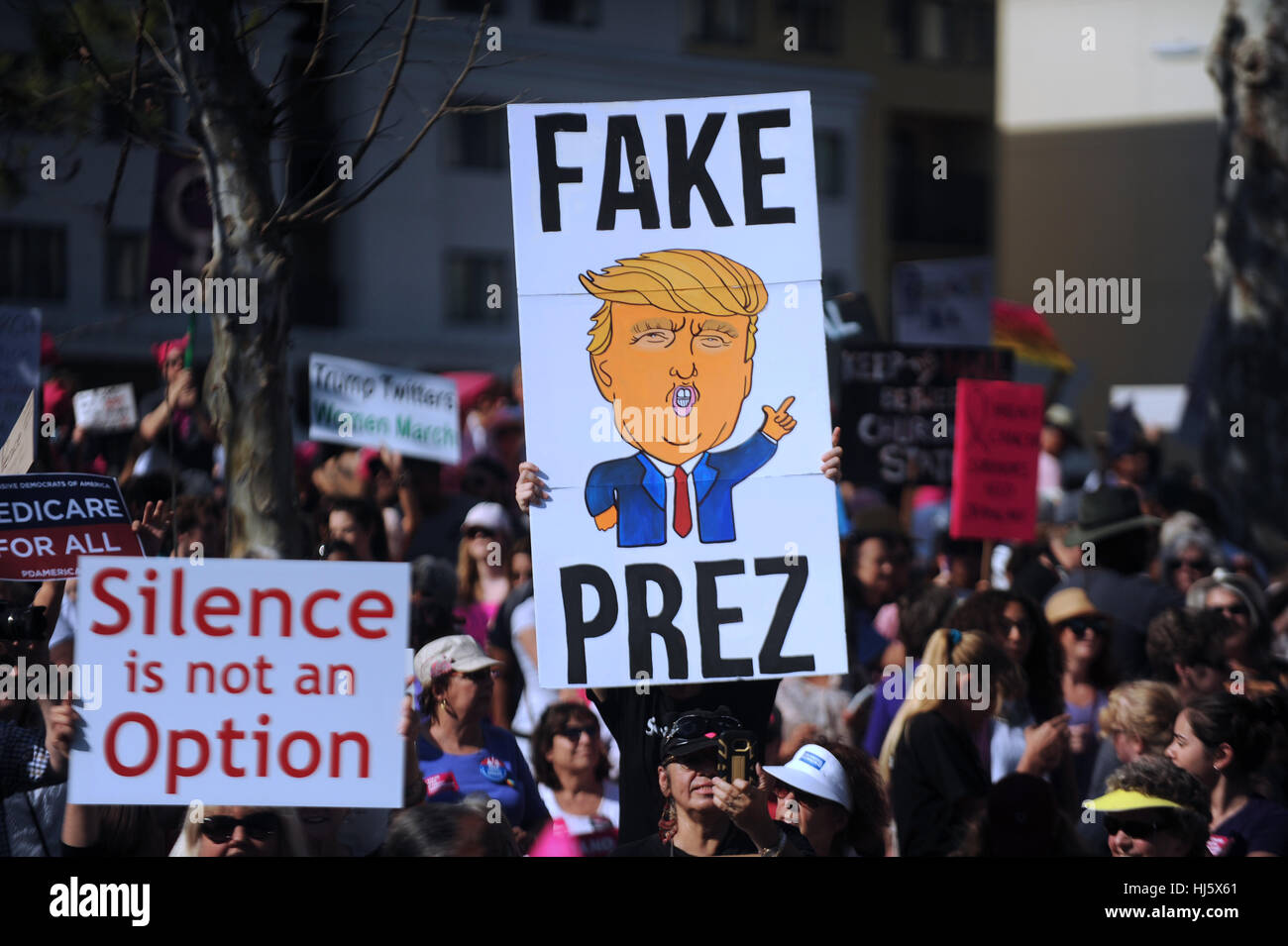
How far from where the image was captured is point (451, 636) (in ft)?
15.3

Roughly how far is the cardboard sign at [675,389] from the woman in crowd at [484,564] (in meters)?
3.04

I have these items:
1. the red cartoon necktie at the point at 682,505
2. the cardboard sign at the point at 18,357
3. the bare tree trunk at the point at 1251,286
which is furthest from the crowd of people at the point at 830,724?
the bare tree trunk at the point at 1251,286

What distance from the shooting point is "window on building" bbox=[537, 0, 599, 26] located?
30.7 meters

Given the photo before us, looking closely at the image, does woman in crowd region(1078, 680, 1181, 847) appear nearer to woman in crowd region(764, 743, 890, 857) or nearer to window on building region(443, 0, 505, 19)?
woman in crowd region(764, 743, 890, 857)

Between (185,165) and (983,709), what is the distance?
3585 mm

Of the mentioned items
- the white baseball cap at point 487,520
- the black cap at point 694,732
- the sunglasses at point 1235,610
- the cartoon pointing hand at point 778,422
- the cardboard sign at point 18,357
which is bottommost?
the black cap at point 694,732

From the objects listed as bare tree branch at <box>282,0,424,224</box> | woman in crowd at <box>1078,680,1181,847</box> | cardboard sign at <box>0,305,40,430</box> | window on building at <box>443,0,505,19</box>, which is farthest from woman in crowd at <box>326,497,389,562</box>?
window on building at <box>443,0,505,19</box>

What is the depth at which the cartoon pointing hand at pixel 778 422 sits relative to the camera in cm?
412

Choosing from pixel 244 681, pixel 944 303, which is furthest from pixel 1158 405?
pixel 244 681

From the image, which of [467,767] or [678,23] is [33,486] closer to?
[467,767]

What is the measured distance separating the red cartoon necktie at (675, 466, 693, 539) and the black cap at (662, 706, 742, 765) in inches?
17.9

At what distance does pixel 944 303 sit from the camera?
10852 mm

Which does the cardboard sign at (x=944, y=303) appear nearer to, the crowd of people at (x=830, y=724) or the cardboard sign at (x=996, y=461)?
the crowd of people at (x=830, y=724)
